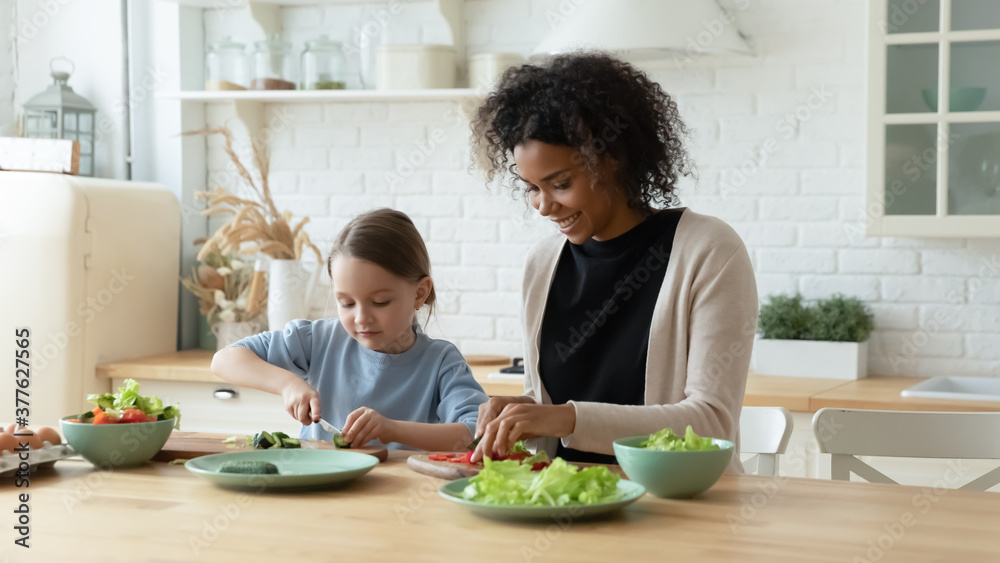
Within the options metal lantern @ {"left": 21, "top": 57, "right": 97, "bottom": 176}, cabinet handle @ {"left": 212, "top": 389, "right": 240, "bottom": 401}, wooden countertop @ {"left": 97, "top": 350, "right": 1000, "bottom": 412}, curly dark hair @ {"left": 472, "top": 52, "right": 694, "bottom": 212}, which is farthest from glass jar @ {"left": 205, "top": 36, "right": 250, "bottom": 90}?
curly dark hair @ {"left": 472, "top": 52, "right": 694, "bottom": 212}

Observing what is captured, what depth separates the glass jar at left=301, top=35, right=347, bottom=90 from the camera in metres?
3.43

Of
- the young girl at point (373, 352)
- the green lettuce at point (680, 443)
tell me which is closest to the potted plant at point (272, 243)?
the young girl at point (373, 352)

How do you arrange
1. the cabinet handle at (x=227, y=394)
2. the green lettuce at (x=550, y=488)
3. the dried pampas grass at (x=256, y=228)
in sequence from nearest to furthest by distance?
the green lettuce at (x=550, y=488)
the cabinet handle at (x=227, y=394)
the dried pampas grass at (x=256, y=228)

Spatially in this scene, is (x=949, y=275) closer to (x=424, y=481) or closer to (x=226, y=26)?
(x=424, y=481)

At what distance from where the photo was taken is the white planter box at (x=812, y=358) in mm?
2922

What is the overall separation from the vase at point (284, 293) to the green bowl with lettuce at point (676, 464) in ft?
7.37

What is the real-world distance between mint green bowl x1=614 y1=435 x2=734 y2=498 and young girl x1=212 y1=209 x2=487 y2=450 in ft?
1.72

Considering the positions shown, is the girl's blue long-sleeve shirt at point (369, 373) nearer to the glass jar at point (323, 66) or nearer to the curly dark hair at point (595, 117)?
the curly dark hair at point (595, 117)

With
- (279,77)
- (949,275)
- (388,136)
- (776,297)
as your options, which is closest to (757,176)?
(776,297)

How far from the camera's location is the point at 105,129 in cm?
367

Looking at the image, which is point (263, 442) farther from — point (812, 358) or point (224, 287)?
point (224, 287)

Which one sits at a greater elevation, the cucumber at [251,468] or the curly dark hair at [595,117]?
the curly dark hair at [595,117]

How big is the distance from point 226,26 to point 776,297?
212cm

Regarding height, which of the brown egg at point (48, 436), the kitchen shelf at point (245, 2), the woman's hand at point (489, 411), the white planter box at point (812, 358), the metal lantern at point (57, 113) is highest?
the kitchen shelf at point (245, 2)
